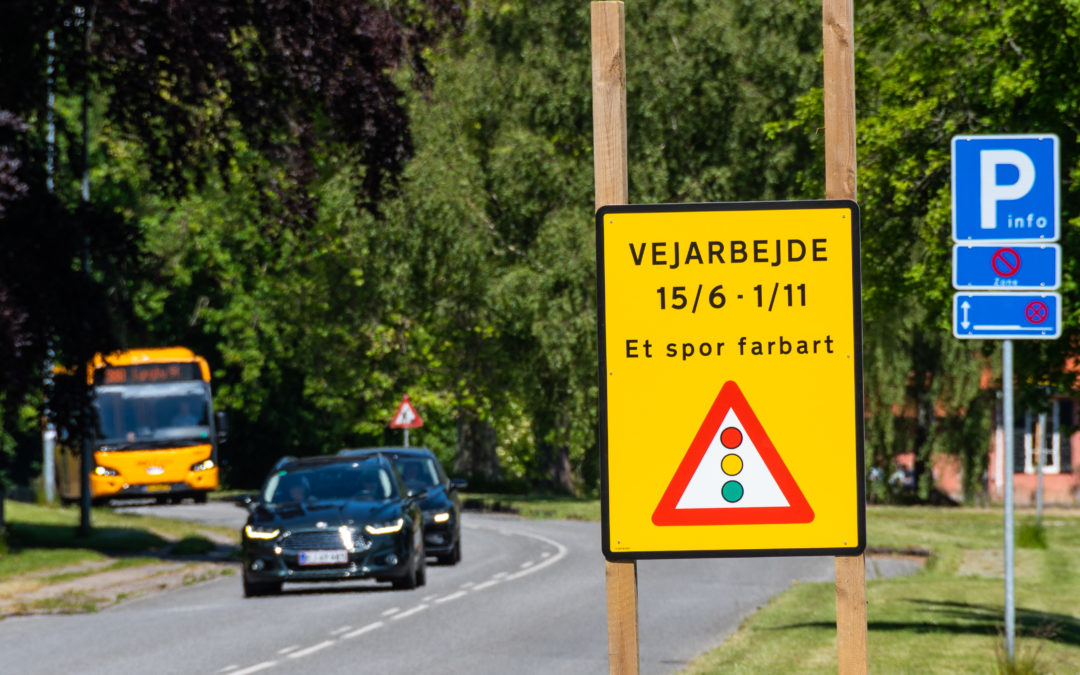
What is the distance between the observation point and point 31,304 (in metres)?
21.0

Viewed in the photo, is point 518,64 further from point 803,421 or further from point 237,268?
point 803,421

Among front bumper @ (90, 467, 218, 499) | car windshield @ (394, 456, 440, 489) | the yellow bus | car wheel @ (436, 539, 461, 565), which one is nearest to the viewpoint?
car windshield @ (394, 456, 440, 489)

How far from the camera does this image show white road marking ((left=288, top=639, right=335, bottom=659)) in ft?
47.4

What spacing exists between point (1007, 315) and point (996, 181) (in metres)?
0.86

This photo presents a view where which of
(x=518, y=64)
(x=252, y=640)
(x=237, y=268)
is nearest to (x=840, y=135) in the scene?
(x=252, y=640)

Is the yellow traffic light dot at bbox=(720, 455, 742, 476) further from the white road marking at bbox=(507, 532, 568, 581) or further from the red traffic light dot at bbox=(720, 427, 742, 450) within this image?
the white road marking at bbox=(507, 532, 568, 581)

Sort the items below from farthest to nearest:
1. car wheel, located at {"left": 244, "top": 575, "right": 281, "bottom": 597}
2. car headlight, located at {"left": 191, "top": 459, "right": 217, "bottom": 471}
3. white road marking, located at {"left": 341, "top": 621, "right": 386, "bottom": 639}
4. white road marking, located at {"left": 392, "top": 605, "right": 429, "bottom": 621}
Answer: car headlight, located at {"left": 191, "top": 459, "right": 217, "bottom": 471}
car wheel, located at {"left": 244, "top": 575, "right": 281, "bottom": 597}
white road marking, located at {"left": 392, "top": 605, "right": 429, "bottom": 621}
white road marking, located at {"left": 341, "top": 621, "right": 386, "bottom": 639}

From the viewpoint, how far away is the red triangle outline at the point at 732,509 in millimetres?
5789

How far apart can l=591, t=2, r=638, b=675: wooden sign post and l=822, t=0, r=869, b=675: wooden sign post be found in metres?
0.68

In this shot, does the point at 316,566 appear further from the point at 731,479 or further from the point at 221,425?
the point at 221,425

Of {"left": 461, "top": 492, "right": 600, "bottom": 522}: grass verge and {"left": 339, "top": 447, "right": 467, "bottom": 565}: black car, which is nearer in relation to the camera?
{"left": 339, "top": 447, "right": 467, "bottom": 565}: black car

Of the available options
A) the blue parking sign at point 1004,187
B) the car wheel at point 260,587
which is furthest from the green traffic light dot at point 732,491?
the car wheel at point 260,587

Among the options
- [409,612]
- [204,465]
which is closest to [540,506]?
[204,465]

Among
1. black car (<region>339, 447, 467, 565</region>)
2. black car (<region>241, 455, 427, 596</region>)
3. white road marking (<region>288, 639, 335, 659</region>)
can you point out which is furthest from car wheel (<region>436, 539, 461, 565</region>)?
white road marking (<region>288, 639, 335, 659</region>)
